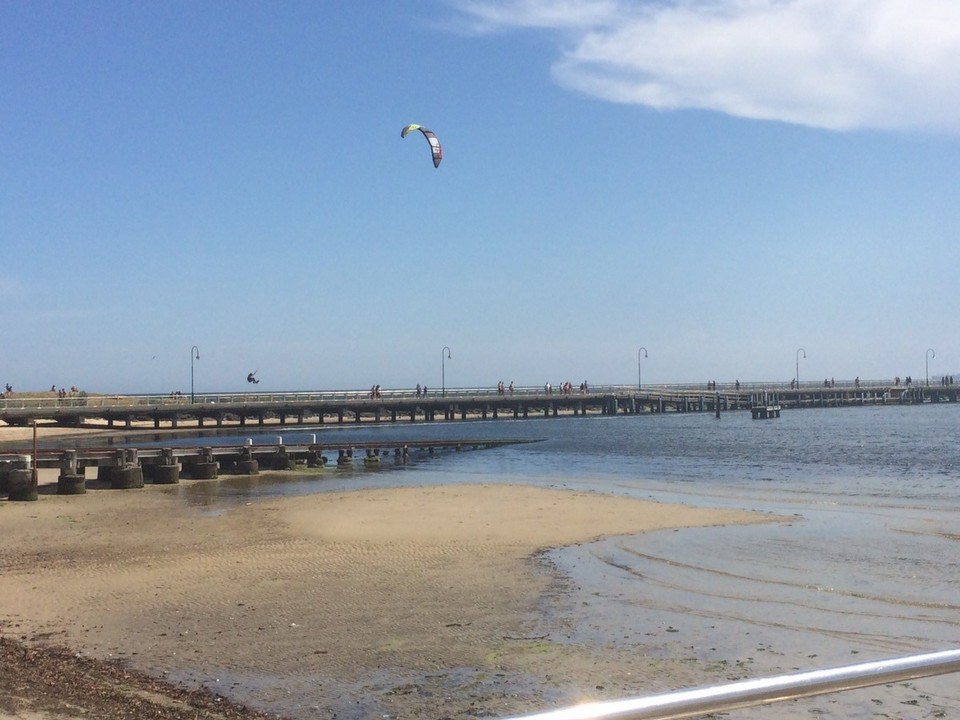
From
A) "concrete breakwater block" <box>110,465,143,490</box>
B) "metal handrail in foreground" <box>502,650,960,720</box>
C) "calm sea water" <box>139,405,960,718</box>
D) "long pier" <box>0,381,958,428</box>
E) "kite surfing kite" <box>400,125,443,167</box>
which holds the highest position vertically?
"kite surfing kite" <box>400,125,443,167</box>

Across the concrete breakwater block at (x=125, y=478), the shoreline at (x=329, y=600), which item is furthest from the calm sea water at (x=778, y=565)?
the concrete breakwater block at (x=125, y=478)

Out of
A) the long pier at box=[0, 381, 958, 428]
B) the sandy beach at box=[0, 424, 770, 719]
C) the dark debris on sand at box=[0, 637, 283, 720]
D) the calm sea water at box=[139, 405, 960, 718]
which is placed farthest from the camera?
the long pier at box=[0, 381, 958, 428]

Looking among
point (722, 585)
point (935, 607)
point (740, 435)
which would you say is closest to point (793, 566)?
point (722, 585)

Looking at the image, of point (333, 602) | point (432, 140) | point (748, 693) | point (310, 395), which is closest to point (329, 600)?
point (333, 602)

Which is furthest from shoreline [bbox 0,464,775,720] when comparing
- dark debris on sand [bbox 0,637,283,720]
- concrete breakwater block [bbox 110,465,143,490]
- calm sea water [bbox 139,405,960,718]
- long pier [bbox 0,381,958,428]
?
long pier [bbox 0,381,958,428]

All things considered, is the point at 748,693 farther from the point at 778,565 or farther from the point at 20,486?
the point at 20,486

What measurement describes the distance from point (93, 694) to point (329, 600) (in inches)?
197

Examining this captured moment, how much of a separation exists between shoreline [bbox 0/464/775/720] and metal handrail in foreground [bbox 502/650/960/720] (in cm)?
674

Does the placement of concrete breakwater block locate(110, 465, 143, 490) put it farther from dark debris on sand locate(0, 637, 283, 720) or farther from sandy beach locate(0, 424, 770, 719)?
dark debris on sand locate(0, 637, 283, 720)

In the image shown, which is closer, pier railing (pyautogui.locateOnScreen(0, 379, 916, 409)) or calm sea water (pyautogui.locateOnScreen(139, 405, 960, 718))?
calm sea water (pyautogui.locateOnScreen(139, 405, 960, 718))

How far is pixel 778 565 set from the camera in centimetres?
1608

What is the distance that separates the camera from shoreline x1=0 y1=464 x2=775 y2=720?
380 inches

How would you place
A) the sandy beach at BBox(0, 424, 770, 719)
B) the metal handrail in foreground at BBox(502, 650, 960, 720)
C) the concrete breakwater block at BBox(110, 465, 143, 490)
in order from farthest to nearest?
the concrete breakwater block at BBox(110, 465, 143, 490)
the sandy beach at BBox(0, 424, 770, 719)
the metal handrail in foreground at BBox(502, 650, 960, 720)

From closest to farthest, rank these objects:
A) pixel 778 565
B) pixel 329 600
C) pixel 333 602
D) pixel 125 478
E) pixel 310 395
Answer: pixel 333 602 → pixel 329 600 → pixel 778 565 → pixel 125 478 → pixel 310 395
